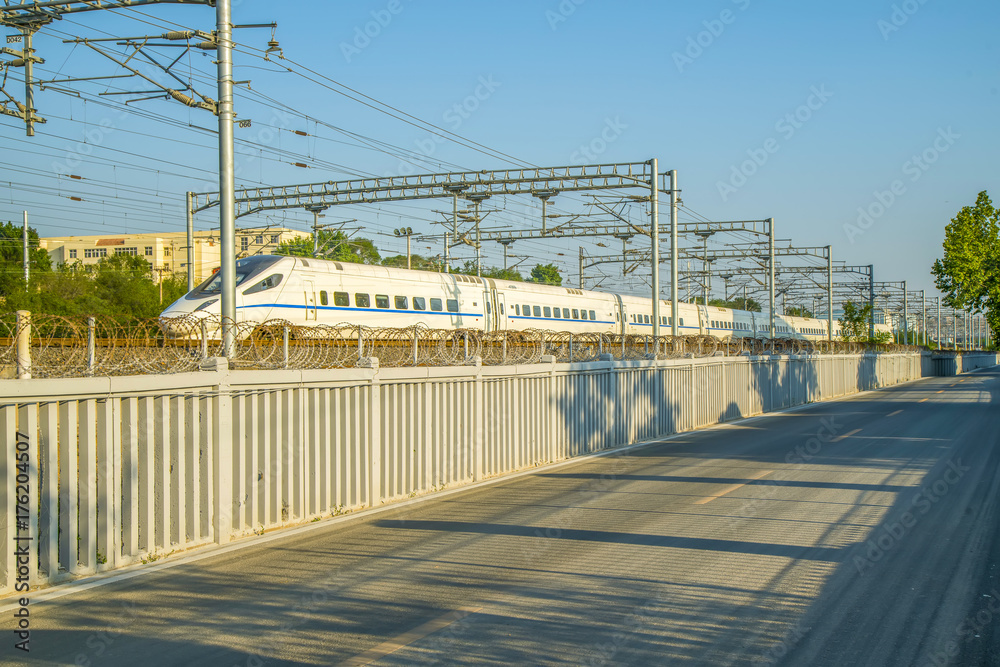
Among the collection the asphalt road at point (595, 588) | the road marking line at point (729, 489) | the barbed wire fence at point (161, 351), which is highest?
the barbed wire fence at point (161, 351)

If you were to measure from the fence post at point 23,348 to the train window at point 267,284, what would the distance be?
15.7 metres

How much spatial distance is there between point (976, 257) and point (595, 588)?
39.8 m

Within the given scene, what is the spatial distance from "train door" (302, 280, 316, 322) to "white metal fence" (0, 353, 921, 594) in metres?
10.1

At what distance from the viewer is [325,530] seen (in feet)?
32.0

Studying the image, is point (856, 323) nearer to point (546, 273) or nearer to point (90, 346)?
point (546, 273)

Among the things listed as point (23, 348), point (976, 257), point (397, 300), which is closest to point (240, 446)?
point (23, 348)

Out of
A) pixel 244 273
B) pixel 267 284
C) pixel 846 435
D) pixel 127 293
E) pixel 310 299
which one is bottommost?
pixel 846 435

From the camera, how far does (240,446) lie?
30.7ft

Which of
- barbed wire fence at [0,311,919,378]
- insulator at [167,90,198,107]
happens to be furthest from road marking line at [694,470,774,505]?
insulator at [167,90,198,107]

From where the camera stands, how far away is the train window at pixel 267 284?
22797 millimetres

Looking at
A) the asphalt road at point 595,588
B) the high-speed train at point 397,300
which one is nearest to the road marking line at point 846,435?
the asphalt road at point 595,588

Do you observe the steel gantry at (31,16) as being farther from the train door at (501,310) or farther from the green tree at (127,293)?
the green tree at (127,293)

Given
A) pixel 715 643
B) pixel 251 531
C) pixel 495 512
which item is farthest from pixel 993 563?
pixel 251 531

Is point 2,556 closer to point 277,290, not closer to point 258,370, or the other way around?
point 258,370
